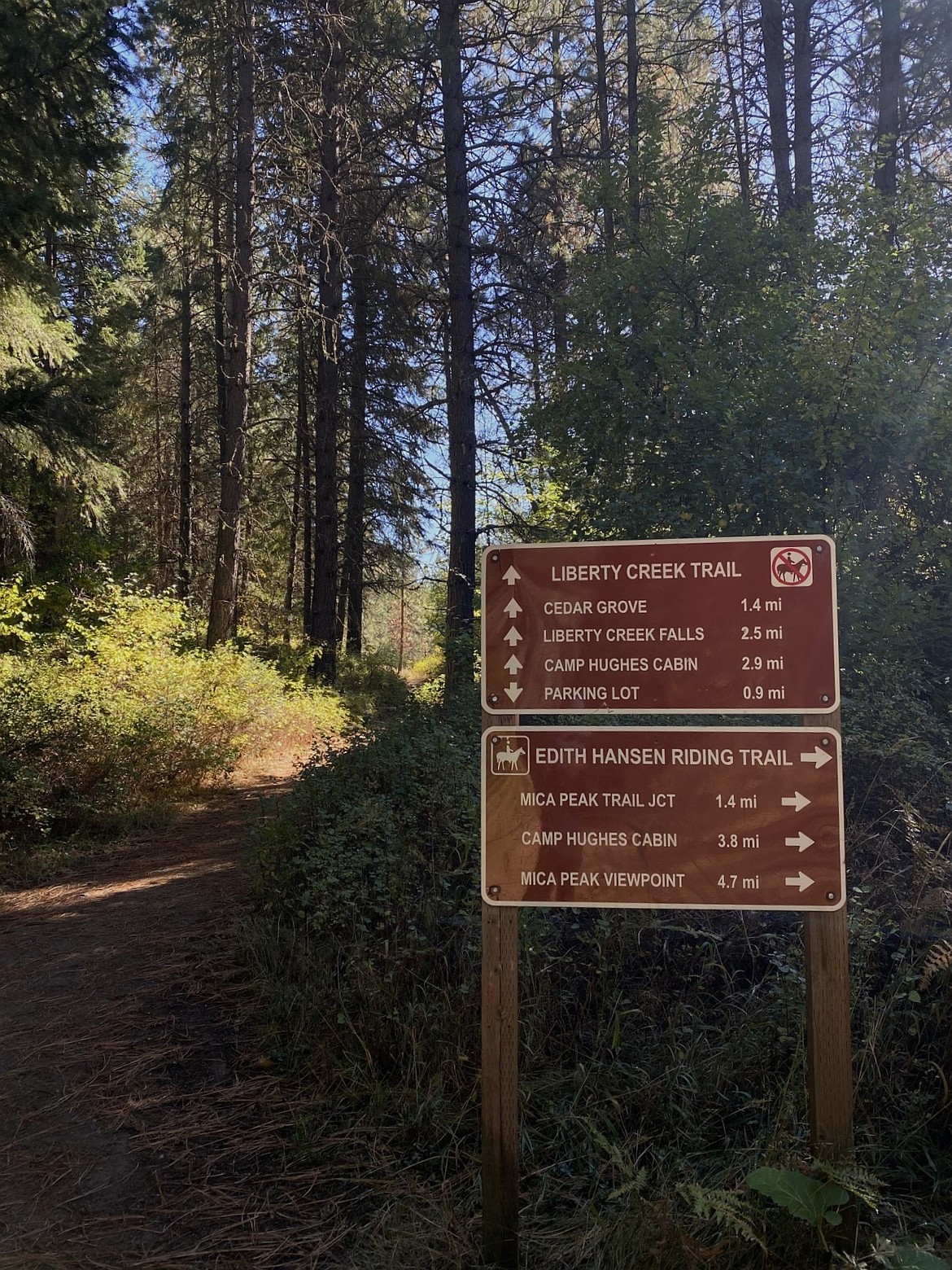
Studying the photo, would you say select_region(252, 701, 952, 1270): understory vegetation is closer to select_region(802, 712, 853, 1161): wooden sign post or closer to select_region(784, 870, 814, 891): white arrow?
select_region(802, 712, 853, 1161): wooden sign post

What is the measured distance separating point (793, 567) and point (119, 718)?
7.96 meters

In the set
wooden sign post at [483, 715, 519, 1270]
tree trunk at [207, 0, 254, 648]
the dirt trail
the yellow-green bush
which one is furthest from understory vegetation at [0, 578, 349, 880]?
wooden sign post at [483, 715, 519, 1270]

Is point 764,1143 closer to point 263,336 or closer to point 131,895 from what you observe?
point 131,895

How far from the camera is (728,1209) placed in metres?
2.40

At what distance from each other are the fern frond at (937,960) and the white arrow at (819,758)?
92 cm

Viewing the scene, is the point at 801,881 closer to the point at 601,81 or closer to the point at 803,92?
the point at 803,92

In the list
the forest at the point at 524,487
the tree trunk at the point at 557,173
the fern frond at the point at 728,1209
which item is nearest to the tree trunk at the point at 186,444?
the forest at the point at 524,487

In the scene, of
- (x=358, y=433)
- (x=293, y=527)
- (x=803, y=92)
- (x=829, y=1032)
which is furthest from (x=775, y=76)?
(x=293, y=527)

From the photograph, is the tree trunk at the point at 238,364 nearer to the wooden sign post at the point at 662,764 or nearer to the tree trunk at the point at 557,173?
the tree trunk at the point at 557,173

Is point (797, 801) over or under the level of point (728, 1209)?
over

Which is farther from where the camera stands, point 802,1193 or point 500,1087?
point 500,1087

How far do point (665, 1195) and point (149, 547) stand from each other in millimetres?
26488

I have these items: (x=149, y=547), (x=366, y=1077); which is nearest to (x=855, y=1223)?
(x=366, y=1077)

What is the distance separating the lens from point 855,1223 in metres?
2.59
